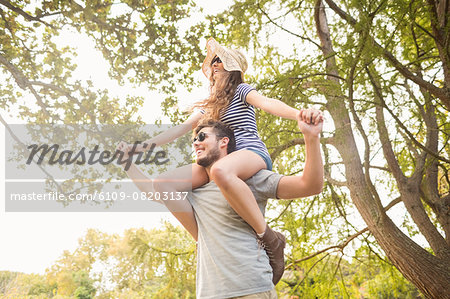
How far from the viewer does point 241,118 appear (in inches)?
65.8

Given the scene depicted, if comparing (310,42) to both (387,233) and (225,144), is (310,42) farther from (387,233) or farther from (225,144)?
(225,144)

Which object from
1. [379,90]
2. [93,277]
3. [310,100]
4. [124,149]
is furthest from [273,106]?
[93,277]

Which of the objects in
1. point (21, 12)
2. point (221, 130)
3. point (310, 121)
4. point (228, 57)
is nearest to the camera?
point (310, 121)

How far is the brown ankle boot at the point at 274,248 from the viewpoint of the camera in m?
1.47

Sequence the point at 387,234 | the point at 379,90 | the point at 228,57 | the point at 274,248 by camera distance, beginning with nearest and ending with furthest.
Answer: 1. the point at 274,248
2. the point at 228,57
3. the point at 379,90
4. the point at 387,234

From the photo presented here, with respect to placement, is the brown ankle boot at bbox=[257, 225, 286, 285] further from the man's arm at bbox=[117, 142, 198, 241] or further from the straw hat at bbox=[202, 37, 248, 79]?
the straw hat at bbox=[202, 37, 248, 79]

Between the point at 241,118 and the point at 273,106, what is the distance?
0.28 metres

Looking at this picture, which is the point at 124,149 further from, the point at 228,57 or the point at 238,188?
the point at 228,57

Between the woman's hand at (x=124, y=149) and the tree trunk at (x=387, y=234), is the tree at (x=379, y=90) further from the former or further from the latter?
the woman's hand at (x=124, y=149)

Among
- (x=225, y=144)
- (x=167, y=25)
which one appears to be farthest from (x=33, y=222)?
(x=225, y=144)

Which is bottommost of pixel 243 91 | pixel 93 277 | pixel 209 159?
pixel 209 159

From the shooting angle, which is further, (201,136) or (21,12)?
(21,12)

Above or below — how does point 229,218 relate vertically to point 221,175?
below

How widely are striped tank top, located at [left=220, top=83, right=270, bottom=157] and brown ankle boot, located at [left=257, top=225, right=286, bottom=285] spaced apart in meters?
0.33
